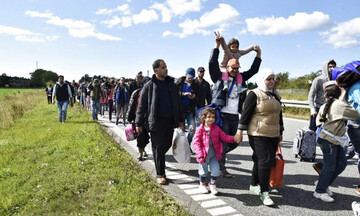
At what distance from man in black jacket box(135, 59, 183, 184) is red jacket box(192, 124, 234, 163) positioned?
72 centimetres

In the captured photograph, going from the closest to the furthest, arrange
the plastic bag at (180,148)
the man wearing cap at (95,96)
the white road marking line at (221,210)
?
the white road marking line at (221,210) < the plastic bag at (180,148) < the man wearing cap at (95,96)

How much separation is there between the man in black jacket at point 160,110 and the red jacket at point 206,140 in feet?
2.38

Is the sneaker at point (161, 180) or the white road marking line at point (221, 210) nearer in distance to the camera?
the white road marking line at point (221, 210)

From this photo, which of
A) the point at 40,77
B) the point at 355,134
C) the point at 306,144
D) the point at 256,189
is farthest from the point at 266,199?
the point at 40,77

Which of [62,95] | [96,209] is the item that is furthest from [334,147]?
[62,95]

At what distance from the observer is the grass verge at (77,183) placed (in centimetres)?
391

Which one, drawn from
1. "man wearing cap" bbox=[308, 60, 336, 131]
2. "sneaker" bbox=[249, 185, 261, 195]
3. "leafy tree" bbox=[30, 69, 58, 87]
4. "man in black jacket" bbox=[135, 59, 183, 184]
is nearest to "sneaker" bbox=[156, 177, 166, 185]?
"man in black jacket" bbox=[135, 59, 183, 184]

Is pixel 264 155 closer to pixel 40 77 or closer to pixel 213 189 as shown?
pixel 213 189

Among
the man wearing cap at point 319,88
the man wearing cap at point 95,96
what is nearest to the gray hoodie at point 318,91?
the man wearing cap at point 319,88

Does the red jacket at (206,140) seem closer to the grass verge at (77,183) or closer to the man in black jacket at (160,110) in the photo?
the man in black jacket at (160,110)

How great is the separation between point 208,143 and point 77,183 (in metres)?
2.17

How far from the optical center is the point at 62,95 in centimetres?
1256

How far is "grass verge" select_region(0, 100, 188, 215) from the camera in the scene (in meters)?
3.91

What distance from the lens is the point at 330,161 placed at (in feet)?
14.0
